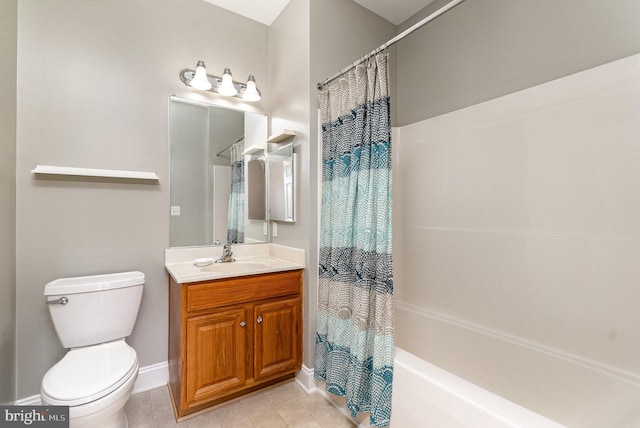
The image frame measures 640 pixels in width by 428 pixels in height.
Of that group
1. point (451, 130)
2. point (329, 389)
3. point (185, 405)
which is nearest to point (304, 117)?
point (451, 130)

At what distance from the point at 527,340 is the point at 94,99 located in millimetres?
3110

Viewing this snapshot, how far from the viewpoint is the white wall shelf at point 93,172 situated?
1664 millimetres

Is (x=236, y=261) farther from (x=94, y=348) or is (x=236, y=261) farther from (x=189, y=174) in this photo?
(x=94, y=348)

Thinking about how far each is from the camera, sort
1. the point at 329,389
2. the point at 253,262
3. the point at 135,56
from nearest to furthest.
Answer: the point at 329,389 → the point at 135,56 → the point at 253,262

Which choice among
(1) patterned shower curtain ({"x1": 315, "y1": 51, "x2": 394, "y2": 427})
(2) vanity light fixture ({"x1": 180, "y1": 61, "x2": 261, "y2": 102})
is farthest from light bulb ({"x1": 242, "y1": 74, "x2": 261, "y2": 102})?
(1) patterned shower curtain ({"x1": 315, "y1": 51, "x2": 394, "y2": 427})

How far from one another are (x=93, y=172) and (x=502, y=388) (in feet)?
9.48

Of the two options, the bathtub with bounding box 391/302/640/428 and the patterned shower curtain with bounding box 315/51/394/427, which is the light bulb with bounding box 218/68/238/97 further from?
the bathtub with bounding box 391/302/640/428

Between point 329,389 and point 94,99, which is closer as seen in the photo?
point 329,389

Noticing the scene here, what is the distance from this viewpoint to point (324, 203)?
6.30ft

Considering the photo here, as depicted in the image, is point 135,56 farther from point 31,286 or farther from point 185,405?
point 185,405

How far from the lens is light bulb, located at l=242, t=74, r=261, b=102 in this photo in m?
2.27

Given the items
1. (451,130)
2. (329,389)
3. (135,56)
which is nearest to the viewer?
(329,389)

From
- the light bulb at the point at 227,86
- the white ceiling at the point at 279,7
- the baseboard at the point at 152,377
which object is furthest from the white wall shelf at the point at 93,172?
the white ceiling at the point at 279,7

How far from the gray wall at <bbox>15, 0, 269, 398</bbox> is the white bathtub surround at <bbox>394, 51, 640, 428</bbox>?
197cm
